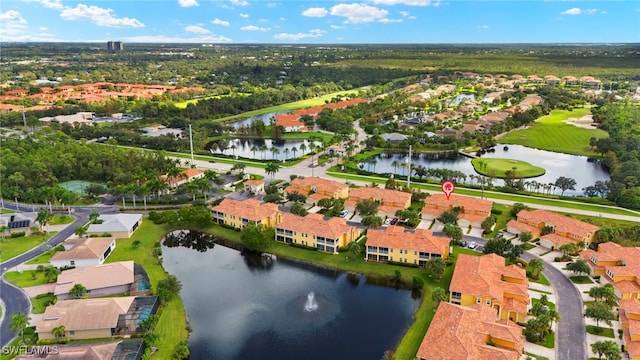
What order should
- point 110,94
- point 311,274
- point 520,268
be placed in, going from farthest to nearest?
point 110,94
point 311,274
point 520,268

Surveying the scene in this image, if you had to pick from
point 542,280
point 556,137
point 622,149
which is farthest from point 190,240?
point 556,137

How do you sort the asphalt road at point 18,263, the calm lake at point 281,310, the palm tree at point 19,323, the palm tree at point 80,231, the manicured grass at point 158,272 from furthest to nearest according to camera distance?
the palm tree at point 80,231 → the asphalt road at point 18,263 → the calm lake at point 281,310 → the manicured grass at point 158,272 → the palm tree at point 19,323

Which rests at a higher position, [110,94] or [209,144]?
[110,94]

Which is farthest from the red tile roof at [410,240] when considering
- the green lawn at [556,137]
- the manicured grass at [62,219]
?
the green lawn at [556,137]

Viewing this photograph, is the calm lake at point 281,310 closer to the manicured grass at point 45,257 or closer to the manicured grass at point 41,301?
the manicured grass at point 41,301

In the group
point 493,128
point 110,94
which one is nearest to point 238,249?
point 493,128

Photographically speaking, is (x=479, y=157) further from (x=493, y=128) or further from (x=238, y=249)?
(x=238, y=249)

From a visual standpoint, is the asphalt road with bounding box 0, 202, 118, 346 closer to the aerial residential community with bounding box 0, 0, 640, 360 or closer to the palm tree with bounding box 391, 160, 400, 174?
the aerial residential community with bounding box 0, 0, 640, 360

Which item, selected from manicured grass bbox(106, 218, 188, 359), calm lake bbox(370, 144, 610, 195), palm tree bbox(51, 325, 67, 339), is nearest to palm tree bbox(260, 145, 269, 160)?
calm lake bbox(370, 144, 610, 195)
